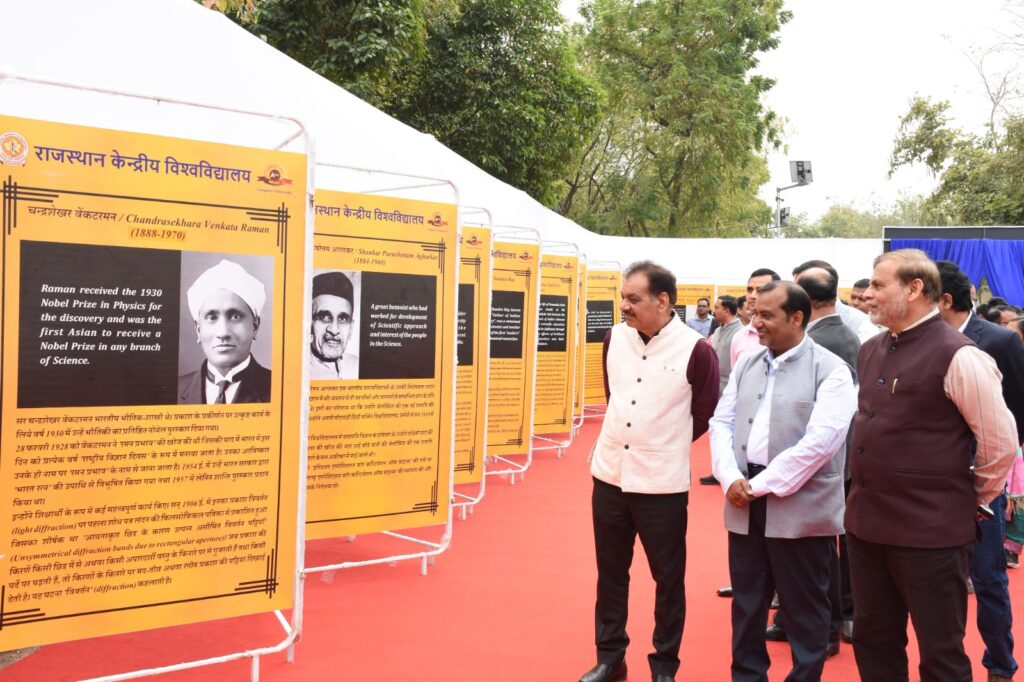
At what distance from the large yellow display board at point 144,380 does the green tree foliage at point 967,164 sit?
1845cm

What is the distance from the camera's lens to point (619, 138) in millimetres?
23875

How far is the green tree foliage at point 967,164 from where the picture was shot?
58.1ft

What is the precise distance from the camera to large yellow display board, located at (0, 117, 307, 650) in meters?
2.54

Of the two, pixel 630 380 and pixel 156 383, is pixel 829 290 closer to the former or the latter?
pixel 630 380

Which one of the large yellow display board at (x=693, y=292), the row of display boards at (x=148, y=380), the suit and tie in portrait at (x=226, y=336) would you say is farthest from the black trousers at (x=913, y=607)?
the large yellow display board at (x=693, y=292)

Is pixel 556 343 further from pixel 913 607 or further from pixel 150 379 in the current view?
pixel 913 607

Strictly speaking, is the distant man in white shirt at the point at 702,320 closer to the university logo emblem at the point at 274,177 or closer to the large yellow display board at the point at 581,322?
the large yellow display board at the point at 581,322

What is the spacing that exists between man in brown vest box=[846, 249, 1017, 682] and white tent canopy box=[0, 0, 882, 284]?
2109mm

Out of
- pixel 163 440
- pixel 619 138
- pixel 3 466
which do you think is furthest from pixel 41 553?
pixel 619 138

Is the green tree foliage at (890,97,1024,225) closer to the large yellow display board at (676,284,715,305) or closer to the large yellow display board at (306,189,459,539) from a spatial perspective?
the large yellow display board at (676,284,715,305)

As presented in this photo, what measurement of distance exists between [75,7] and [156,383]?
90.6 inches

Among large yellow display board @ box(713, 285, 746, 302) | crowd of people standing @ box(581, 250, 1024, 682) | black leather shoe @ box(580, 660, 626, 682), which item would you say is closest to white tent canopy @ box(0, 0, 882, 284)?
crowd of people standing @ box(581, 250, 1024, 682)

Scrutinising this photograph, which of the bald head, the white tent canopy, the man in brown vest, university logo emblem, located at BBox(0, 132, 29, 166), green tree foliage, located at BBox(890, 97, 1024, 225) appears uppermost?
green tree foliage, located at BBox(890, 97, 1024, 225)

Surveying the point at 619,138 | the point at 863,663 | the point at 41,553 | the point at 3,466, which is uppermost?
the point at 619,138
